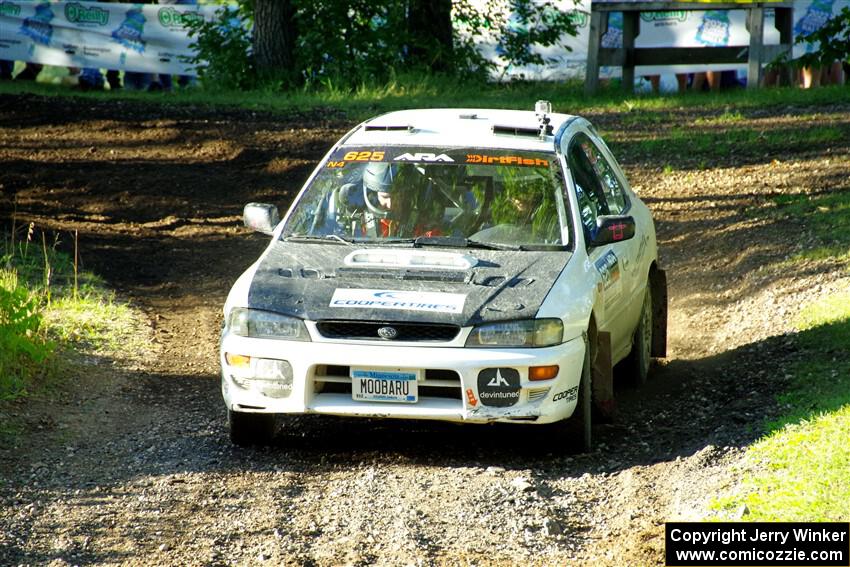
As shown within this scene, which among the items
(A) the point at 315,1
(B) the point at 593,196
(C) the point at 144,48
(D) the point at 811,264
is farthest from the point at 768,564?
(C) the point at 144,48

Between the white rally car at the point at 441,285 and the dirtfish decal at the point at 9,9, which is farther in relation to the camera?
the dirtfish decal at the point at 9,9

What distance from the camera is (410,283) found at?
6672 mm

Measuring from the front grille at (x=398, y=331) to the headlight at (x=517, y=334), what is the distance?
4.4 inches

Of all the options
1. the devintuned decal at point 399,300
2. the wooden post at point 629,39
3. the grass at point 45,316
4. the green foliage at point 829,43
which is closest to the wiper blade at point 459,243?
the devintuned decal at point 399,300

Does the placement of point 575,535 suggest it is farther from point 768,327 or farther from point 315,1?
point 315,1

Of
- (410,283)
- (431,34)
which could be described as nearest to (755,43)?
(431,34)

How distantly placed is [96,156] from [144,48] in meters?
10.4

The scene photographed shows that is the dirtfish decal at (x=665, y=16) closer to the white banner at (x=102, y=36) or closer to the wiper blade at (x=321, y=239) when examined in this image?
the white banner at (x=102, y=36)

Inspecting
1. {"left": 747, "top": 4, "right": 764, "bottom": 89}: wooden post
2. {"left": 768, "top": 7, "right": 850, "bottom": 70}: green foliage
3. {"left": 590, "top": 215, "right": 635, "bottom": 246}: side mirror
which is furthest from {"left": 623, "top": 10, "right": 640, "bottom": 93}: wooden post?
{"left": 590, "top": 215, "right": 635, "bottom": 246}: side mirror

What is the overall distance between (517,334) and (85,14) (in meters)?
22.0

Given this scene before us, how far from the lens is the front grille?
21.0 feet

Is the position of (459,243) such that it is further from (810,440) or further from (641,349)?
(810,440)

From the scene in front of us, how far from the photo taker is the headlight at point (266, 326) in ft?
21.3

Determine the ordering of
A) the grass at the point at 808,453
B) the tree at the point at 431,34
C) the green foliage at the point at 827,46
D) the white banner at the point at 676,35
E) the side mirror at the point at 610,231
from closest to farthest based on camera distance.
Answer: the grass at the point at 808,453
the side mirror at the point at 610,231
the green foliage at the point at 827,46
the tree at the point at 431,34
the white banner at the point at 676,35
